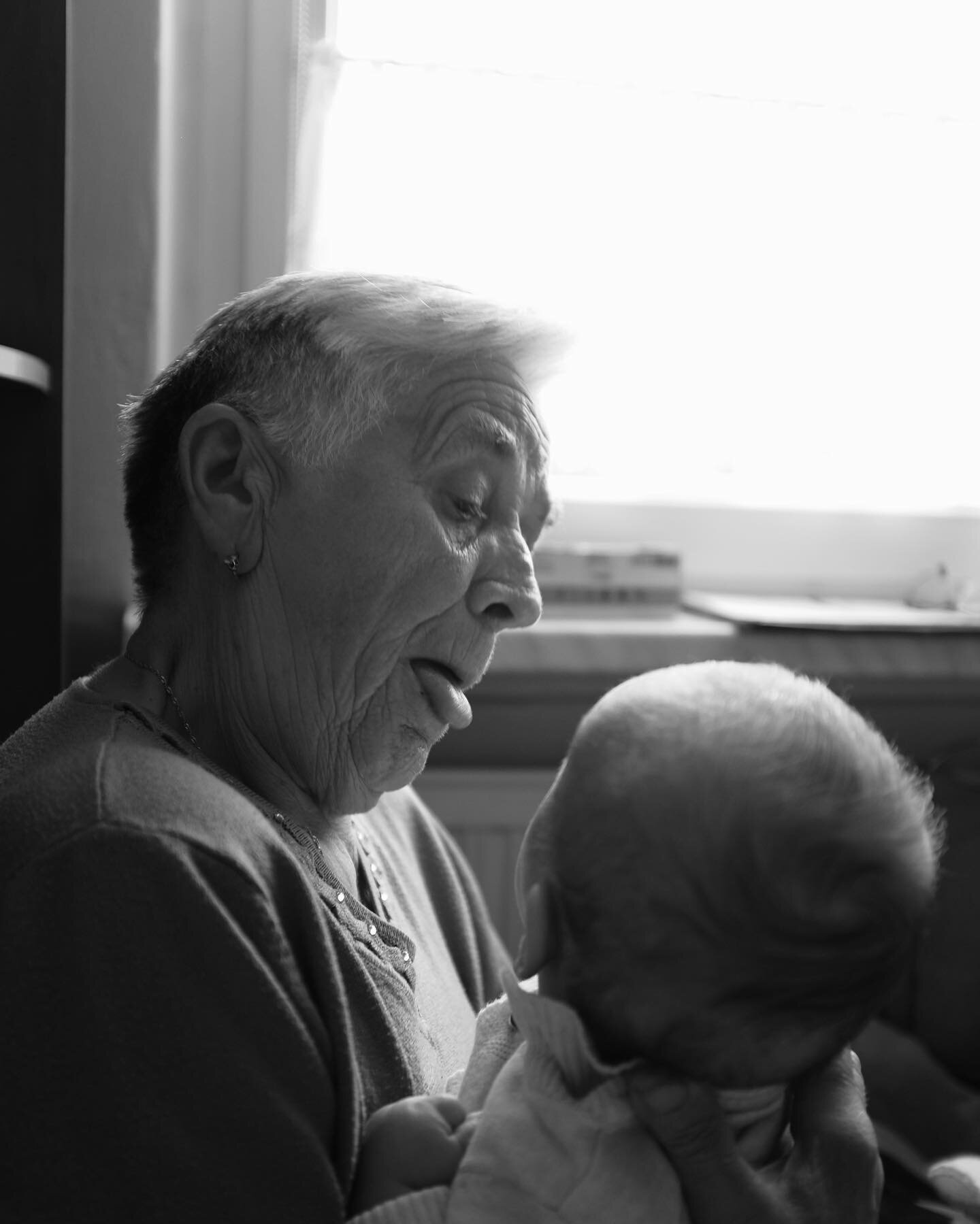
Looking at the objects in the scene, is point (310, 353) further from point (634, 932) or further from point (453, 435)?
point (634, 932)

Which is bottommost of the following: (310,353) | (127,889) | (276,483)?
(127,889)

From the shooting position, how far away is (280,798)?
1.06 m

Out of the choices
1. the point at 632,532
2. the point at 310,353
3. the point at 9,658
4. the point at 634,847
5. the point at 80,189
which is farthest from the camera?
the point at 632,532

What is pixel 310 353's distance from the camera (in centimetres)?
101

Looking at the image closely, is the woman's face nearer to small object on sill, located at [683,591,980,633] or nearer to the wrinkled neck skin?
the wrinkled neck skin

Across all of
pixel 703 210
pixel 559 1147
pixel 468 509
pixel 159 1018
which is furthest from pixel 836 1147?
pixel 703 210

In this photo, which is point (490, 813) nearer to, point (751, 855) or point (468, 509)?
point (468, 509)

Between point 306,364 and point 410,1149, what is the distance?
0.61 meters

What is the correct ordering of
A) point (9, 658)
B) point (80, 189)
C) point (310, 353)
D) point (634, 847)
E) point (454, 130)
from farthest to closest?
point (454, 130) → point (80, 189) → point (9, 658) → point (310, 353) → point (634, 847)

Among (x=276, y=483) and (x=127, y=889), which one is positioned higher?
(x=276, y=483)

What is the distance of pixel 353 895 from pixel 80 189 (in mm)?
1065

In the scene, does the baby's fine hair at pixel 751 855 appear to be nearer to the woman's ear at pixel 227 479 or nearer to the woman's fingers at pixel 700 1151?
the woman's fingers at pixel 700 1151

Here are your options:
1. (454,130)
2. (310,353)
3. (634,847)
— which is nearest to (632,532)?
(454,130)

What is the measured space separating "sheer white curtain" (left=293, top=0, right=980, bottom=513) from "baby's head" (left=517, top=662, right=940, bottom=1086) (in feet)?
4.06
